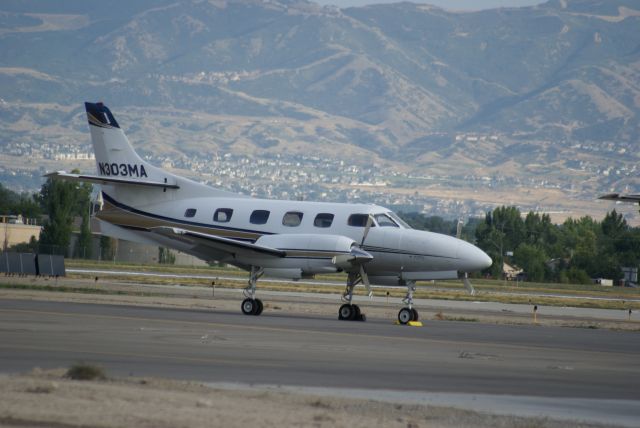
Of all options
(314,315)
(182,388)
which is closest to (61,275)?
(314,315)

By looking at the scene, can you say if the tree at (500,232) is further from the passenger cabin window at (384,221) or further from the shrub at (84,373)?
the shrub at (84,373)

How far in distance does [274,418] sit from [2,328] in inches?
459

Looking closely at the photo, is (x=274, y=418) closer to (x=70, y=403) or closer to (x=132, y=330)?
(x=70, y=403)

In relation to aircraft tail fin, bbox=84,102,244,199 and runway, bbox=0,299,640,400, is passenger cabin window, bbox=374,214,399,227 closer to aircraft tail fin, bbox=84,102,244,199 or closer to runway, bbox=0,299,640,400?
runway, bbox=0,299,640,400

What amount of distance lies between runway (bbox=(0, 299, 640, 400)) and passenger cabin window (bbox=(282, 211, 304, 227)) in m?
3.58

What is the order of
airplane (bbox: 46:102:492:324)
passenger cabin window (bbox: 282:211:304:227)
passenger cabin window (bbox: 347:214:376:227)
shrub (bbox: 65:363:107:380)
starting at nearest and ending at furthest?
shrub (bbox: 65:363:107:380), airplane (bbox: 46:102:492:324), passenger cabin window (bbox: 347:214:376:227), passenger cabin window (bbox: 282:211:304:227)

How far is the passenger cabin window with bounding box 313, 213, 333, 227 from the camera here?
35.3 m

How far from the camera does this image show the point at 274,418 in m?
14.2

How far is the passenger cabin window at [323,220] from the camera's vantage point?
35328mm

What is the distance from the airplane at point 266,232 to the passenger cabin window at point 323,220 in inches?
1.1

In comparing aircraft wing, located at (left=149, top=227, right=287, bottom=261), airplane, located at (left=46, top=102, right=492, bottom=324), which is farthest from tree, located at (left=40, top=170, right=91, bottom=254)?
aircraft wing, located at (left=149, top=227, right=287, bottom=261)

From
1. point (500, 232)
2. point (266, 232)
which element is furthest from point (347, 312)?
point (500, 232)

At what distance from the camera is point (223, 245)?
34156 millimetres

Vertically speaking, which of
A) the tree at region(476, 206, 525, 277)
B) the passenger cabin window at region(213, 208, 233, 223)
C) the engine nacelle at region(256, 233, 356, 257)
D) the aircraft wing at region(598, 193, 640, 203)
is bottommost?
the engine nacelle at region(256, 233, 356, 257)
